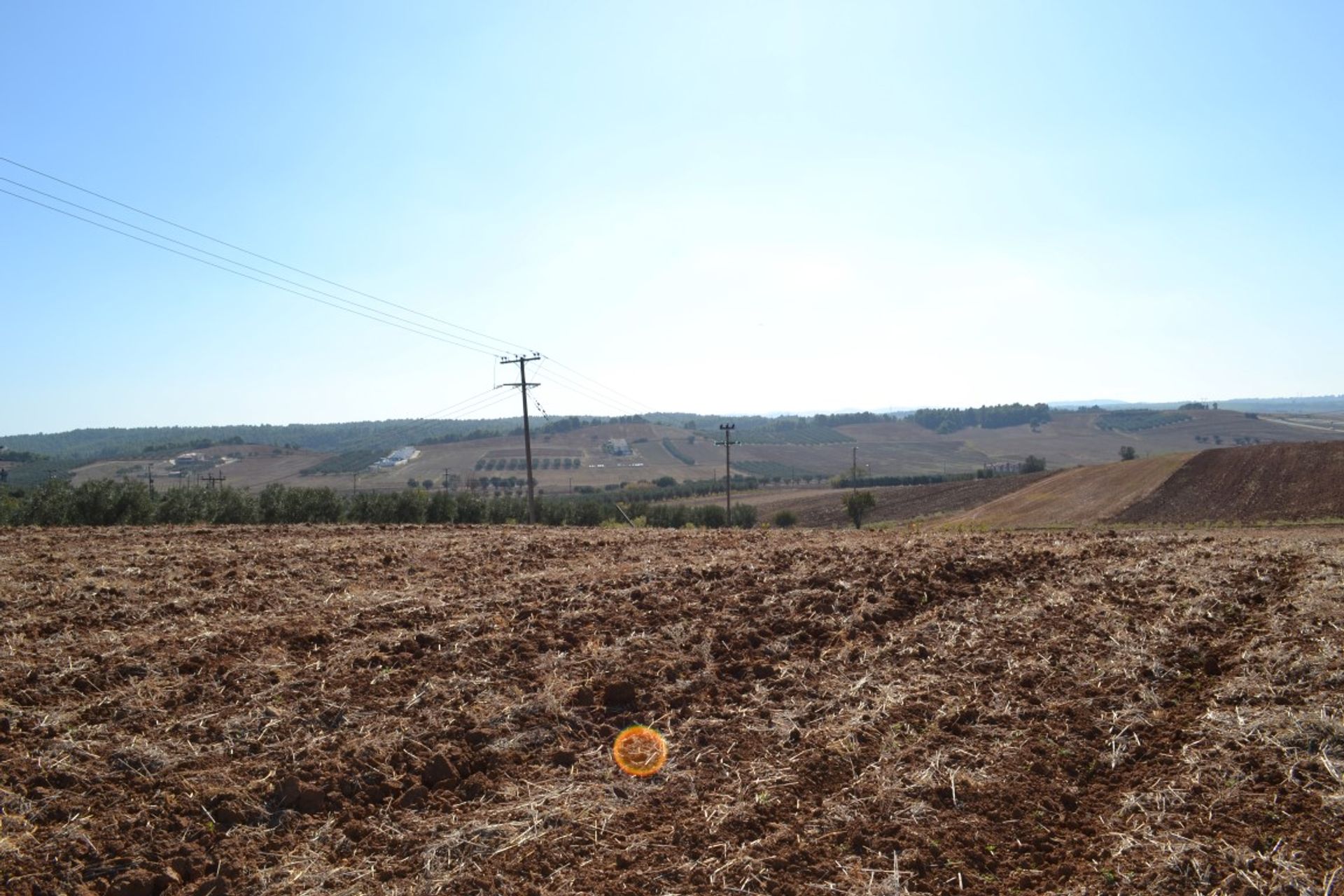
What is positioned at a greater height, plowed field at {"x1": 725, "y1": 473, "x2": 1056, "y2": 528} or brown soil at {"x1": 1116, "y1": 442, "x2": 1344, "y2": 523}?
brown soil at {"x1": 1116, "y1": 442, "x2": 1344, "y2": 523}

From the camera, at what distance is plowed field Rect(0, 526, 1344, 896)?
4.61 meters

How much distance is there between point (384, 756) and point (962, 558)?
8394mm

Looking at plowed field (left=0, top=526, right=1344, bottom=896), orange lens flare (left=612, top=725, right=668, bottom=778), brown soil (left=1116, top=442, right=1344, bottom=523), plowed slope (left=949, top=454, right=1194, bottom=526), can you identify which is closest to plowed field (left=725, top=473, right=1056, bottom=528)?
plowed slope (left=949, top=454, right=1194, bottom=526)

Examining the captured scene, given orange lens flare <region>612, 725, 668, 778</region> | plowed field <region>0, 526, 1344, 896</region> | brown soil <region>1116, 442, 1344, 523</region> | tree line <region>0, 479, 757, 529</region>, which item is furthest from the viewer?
brown soil <region>1116, 442, 1344, 523</region>

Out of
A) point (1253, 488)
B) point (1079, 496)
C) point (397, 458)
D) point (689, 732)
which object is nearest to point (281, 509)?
point (689, 732)

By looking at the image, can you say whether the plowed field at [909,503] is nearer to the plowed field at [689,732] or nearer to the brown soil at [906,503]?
the brown soil at [906,503]

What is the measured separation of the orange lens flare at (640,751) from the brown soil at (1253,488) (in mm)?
37108

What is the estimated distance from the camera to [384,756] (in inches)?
227

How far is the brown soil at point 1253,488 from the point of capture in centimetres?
3716

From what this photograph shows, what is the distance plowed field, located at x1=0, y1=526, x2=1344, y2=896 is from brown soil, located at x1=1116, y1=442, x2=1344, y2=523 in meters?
33.4

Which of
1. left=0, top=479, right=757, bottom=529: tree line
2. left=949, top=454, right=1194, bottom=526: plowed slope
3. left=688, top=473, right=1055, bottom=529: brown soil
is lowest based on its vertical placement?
left=688, top=473, right=1055, bottom=529: brown soil

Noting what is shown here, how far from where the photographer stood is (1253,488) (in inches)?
1708

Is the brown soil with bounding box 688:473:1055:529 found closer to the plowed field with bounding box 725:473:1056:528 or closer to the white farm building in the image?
the plowed field with bounding box 725:473:1056:528

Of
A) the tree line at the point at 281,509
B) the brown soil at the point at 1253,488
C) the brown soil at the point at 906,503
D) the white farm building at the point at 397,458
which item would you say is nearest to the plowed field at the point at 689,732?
the tree line at the point at 281,509
